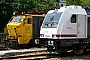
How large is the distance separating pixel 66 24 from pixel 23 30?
17.6 feet

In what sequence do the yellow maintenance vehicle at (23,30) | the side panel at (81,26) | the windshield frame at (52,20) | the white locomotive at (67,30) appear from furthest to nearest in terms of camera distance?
the yellow maintenance vehicle at (23,30), the side panel at (81,26), the windshield frame at (52,20), the white locomotive at (67,30)

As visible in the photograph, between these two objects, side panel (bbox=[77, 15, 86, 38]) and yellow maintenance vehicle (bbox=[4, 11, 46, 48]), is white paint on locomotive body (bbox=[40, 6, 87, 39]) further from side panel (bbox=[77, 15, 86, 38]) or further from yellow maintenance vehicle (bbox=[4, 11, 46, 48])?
yellow maintenance vehicle (bbox=[4, 11, 46, 48])

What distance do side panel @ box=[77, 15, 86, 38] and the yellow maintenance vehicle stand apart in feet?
17.4

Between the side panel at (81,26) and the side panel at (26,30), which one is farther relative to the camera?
the side panel at (26,30)

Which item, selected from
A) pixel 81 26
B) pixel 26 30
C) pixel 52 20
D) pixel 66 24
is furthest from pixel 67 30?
pixel 26 30

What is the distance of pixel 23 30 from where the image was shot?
1802cm

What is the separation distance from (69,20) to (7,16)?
1759 centimetres

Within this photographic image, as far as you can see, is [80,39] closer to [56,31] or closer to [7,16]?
[56,31]

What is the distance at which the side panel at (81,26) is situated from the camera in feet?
45.2

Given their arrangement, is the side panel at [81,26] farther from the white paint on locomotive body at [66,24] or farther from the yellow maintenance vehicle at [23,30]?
the yellow maintenance vehicle at [23,30]

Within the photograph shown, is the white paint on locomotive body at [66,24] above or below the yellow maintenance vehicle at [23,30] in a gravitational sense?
above

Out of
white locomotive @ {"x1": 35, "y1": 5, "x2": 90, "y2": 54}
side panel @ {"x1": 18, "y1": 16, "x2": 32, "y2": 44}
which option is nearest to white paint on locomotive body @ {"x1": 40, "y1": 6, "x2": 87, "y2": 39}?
white locomotive @ {"x1": 35, "y1": 5, "x2": 90, "y2": 54}

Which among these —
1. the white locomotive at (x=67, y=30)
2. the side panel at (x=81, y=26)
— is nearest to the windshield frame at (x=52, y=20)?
the white locomotive at (x=67, y=30)

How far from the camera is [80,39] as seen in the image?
13.9 meters
